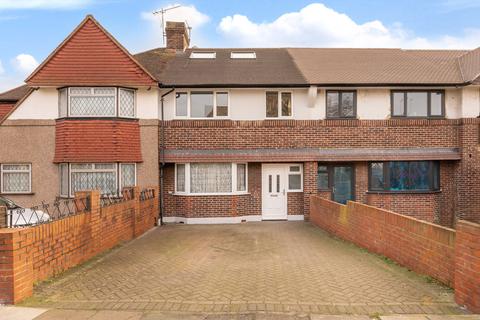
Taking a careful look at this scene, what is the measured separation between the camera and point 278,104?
14.7 m

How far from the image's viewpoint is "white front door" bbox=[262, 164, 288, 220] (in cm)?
1483

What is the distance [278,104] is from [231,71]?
2.46 metres

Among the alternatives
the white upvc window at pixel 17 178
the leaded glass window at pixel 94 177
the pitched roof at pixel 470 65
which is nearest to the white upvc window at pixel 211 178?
the leaded glass window at pixel 94 177

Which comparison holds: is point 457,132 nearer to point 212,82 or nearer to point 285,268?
point 212,82

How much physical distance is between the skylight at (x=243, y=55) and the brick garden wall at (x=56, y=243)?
939cm

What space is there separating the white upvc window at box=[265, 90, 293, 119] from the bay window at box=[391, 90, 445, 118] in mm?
4028

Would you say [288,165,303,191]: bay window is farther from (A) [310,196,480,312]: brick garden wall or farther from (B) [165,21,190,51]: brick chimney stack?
(B) [165,21,190,51]: brick chimney stack

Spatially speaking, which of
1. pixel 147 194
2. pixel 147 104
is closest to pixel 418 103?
pixel 147 104

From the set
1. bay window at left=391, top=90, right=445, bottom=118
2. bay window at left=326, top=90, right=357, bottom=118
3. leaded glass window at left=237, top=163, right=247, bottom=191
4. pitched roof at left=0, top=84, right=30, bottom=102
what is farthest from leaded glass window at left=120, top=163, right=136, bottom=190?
bay window at left=391, top=90, right=445, bottom=118

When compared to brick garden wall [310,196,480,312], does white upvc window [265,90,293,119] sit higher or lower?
higher

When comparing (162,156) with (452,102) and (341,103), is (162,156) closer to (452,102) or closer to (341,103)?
(341,103)

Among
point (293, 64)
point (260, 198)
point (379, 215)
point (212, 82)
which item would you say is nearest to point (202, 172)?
point (260, 198)

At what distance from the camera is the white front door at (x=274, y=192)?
48.6ft

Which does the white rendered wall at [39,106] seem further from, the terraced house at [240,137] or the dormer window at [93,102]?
the dormer window at [93,102]
